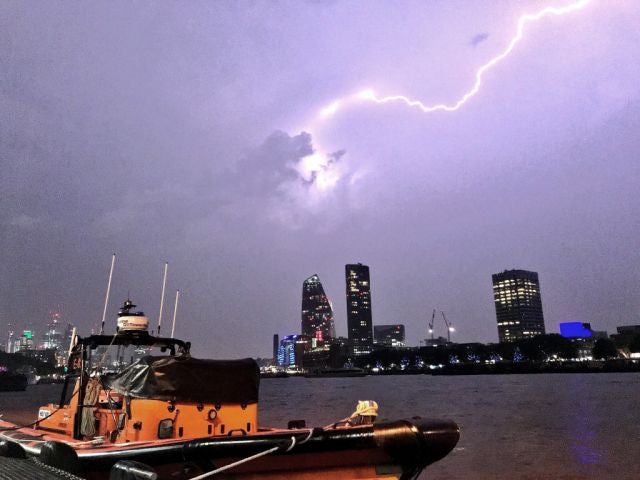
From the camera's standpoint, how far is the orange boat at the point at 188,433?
264 inches

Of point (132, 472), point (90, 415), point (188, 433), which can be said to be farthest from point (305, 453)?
point (90, 415)

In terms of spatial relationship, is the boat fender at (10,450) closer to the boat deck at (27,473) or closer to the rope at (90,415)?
the rope at (90,415)

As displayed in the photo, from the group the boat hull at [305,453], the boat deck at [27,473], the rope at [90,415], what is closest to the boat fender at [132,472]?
the boat deck at [27,473]

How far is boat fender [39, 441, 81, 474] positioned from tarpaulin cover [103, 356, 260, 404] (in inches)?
60.8

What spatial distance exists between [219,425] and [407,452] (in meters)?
3.87

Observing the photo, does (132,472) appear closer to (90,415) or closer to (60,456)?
(60,456)

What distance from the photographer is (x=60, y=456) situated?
22.2 ft

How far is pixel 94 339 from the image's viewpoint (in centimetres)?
1064

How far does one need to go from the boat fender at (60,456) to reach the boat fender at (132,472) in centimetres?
297

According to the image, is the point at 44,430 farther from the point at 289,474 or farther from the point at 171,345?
the point at 289,474

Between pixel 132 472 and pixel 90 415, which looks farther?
pixel 90 415

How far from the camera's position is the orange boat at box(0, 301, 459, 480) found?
6711 mm

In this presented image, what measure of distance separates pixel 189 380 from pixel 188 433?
93 cm

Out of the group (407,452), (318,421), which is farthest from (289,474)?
(318,421)
